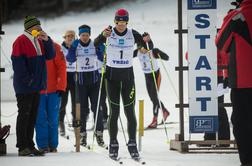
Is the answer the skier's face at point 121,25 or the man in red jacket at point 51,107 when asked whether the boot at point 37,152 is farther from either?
the skier's face at point 121,25

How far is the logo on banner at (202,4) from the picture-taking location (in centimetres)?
772

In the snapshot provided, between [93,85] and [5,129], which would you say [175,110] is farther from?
[5,129]

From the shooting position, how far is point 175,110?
15695 millimetres

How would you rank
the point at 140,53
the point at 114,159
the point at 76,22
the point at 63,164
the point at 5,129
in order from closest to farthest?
the point at 63,164
the point at 114,159
the point at 5,129
the point at 140,53
the point at 76,22

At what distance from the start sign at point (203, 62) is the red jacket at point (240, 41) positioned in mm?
1789

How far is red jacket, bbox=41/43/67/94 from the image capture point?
27.3 feet

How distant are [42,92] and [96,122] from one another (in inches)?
45.6

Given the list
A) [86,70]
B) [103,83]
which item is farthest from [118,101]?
[103,83]

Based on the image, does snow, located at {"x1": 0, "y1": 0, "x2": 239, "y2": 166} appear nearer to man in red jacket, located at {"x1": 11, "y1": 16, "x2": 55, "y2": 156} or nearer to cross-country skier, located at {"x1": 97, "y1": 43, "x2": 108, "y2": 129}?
man in red jacket, located at {"x1": 11, "y1": 16, "x2": 55, "y2": 156}

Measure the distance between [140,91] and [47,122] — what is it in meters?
12.9

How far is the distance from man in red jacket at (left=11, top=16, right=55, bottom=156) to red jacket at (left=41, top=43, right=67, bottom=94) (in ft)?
2.88

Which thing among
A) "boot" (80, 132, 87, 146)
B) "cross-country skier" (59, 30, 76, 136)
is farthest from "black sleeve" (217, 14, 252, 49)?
"cross-country skier" (59, 30, 76, 136)

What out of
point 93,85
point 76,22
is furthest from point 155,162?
point 76,22

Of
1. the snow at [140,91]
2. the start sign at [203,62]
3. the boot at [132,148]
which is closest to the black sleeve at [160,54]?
the snow at [140,91]
